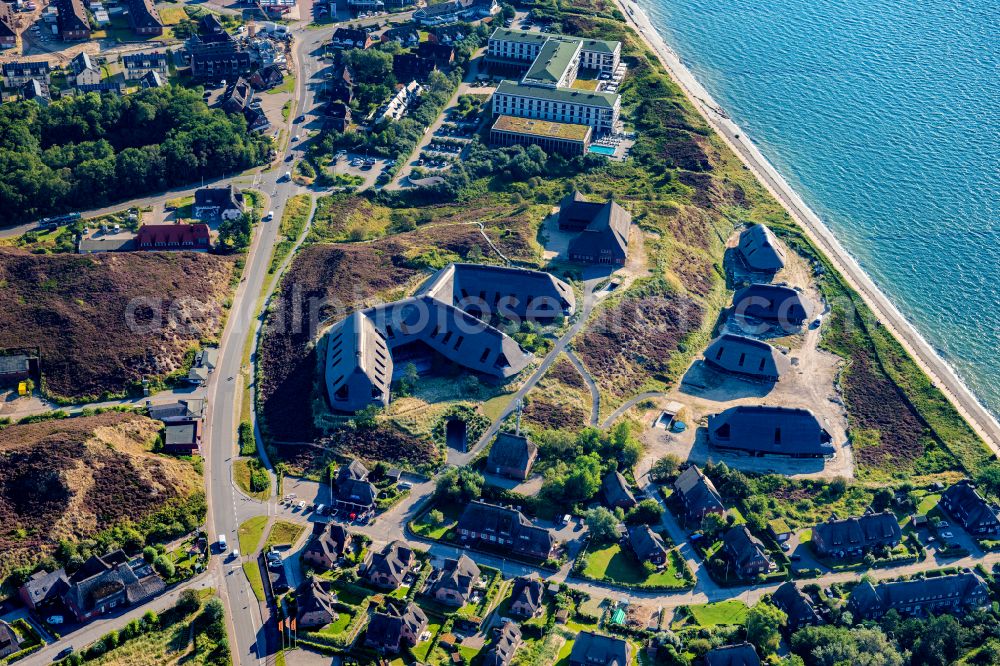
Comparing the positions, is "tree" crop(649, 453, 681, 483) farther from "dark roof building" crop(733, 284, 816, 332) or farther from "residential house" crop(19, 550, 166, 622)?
"residential house" crop(19, 550, 166, 622)

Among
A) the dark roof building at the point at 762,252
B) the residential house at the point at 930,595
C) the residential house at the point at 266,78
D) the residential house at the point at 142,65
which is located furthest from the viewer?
the residential house at the point at 266,78

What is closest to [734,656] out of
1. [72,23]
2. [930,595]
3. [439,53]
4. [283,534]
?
[930,595]

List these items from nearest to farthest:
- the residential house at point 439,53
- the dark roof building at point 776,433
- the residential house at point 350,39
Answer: the dark roof building at point 776,433 < the residential house at point 439,53 < the residential house at point 350,39

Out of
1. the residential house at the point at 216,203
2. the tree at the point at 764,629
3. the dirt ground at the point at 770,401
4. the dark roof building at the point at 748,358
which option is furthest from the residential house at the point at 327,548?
the residential house at the point at 216,203

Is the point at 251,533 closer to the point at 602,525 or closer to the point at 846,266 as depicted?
the point at 602,525

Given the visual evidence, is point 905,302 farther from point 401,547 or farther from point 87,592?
point 87,592

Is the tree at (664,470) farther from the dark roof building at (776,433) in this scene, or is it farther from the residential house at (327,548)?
the residential house at (327,548)
